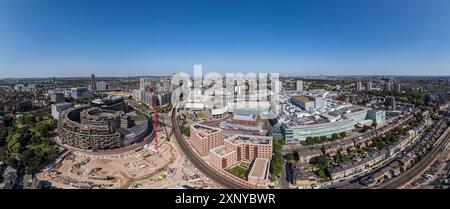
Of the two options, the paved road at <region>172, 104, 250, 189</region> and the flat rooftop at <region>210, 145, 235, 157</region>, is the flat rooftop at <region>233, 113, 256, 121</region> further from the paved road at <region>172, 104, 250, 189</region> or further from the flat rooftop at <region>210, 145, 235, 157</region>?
the flat rooftop at <region>210, 145, 235, 157</region>

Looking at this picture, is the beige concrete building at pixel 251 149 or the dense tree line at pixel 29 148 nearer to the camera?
the dense tree line at pixel 29 148

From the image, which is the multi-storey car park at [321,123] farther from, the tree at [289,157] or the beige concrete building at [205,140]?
the beige concrete building at [205,140]

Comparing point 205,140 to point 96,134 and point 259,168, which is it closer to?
point 259,168

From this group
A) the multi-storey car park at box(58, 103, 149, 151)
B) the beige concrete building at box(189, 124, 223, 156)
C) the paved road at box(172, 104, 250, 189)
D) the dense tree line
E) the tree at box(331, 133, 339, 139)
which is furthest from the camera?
the tree at box(331, 133, 339, 139)

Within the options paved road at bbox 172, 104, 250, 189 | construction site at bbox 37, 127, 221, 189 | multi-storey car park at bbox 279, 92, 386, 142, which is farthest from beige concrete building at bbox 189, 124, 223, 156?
multi-storey car park at bbox 279, 92, 386, 142

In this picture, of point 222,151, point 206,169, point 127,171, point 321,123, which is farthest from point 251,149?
point 321,123

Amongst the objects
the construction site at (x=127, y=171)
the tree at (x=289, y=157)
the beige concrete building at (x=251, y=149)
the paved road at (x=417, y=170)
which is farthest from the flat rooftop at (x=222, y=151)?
the paved road at (x=417, y=170)
